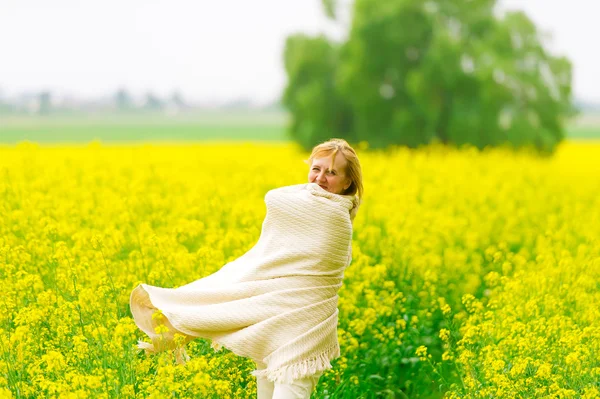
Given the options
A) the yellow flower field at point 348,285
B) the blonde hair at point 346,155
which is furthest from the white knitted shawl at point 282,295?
the yellow flower field at point 348,285

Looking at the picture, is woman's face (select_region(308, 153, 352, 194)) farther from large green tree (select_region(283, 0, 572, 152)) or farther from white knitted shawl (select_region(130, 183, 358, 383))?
large green tree (select_region(283, 0, 572, 152))

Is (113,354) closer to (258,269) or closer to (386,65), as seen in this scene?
(258,269)

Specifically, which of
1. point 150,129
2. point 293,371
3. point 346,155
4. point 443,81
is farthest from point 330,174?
point 150,129

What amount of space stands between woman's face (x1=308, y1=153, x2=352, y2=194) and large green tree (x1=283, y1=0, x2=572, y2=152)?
15235 mm

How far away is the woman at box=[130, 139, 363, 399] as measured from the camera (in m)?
4.86

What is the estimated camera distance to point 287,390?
475 cm

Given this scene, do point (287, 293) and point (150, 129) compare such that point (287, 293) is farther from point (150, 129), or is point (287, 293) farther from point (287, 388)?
point (150, 129)

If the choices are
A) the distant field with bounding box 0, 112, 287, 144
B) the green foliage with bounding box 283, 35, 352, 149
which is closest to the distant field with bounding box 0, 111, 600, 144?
the distant field with bounding box 0, 112, 287, 144

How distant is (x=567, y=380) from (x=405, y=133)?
1542 cm

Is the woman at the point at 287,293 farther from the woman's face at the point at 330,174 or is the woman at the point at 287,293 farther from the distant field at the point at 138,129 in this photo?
the distant field at the point at 138,129

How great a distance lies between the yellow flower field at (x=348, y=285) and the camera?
5461mm

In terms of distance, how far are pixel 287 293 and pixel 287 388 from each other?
0.51 m

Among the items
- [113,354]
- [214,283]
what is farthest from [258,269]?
[113,354]

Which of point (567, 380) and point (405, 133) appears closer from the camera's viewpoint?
point (567, 380)
